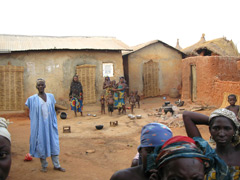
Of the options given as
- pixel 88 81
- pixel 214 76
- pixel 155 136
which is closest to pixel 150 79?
pixel 88 81

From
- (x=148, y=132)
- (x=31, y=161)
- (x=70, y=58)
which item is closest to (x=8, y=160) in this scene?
(x=148, y=132)

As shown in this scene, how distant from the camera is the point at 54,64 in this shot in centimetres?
1309

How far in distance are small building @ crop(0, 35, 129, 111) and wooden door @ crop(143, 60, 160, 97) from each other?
227 cm


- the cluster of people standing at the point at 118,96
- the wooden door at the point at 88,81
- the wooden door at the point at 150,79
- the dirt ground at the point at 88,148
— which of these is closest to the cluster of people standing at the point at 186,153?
the dirt ground at the point at 88,148

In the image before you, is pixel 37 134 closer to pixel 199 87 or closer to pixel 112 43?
pixel 199 87

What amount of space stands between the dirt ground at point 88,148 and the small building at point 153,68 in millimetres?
5560

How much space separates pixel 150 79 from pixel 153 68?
0.70m

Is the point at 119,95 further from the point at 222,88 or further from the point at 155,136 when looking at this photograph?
the point at 155,136

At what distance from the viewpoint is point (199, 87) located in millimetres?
11844

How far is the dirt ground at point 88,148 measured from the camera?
4.80 metres

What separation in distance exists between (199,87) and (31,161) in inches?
337

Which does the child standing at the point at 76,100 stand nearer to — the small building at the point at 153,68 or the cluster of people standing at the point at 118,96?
the cluster of people standing at the point at 118,96

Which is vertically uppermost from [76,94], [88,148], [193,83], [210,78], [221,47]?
[221,47]

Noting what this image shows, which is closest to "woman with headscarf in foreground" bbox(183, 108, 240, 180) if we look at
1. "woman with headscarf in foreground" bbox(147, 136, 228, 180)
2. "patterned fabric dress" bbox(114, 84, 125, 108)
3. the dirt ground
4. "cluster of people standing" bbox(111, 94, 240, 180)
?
"cluster of people standing" bbox(111, 94, 240, 180)
